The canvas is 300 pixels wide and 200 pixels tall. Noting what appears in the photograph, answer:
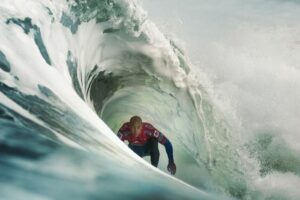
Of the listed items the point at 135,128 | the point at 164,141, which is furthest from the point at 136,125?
the point at 164,141

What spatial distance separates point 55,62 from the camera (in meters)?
4.33

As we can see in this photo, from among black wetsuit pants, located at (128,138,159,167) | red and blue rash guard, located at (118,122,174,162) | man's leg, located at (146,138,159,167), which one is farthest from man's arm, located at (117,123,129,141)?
man's leg, located at (146,138,159,167)

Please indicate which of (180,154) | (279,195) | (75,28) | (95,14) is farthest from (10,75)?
(180,154)

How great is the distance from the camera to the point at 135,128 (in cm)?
643

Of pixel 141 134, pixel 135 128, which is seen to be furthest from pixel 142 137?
pixel 135 128

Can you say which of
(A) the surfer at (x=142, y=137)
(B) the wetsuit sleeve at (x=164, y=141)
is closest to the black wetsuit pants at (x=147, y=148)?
(A) the surfer at (x=142, y=137)

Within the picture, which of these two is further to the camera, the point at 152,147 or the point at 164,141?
the point at 152,147

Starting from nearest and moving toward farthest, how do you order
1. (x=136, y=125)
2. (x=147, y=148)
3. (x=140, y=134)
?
(x=136, y=125)
(x=140, y=134)
(x=147, y=148)

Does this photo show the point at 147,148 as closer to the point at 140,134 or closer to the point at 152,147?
the point at 152,147

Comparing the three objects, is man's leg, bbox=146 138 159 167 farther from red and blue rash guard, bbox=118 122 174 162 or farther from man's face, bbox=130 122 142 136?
man's face, bbox=130 122 142 136

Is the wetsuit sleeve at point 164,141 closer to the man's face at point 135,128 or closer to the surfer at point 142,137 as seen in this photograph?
the surfer at point 142,137

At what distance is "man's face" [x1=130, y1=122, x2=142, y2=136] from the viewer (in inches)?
252

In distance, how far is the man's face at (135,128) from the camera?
6395 millimetres

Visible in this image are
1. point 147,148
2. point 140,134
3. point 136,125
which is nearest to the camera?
point 136,125
